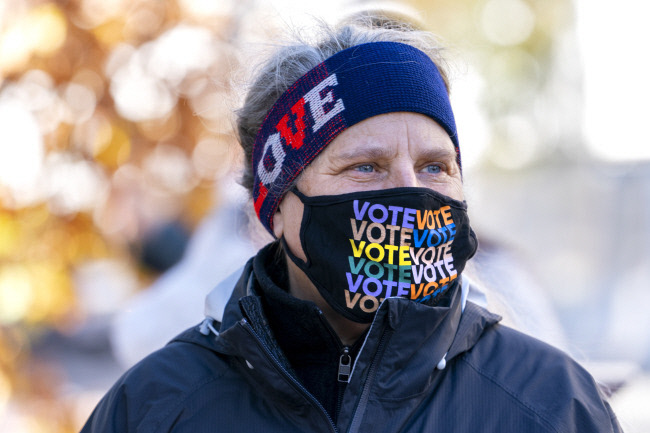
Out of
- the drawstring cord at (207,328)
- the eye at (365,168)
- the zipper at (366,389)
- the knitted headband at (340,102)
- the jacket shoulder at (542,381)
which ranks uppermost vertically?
the knitted headband at (340,102)

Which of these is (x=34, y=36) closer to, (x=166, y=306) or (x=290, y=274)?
(x=166, y=306)

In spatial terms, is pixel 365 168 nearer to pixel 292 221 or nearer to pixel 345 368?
pixel 292 221

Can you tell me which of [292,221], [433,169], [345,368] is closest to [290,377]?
[345,368]

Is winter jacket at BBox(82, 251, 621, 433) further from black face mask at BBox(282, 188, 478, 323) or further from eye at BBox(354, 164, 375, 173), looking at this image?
eye at BBox(354, 164, 375, 173)

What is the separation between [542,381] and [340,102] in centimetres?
98

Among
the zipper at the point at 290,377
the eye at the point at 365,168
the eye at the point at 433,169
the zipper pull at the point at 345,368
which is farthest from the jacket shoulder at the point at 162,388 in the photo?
the eye at the point at 433,169

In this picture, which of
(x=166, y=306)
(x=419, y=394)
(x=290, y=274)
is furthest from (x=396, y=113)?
(x=166, y=306)

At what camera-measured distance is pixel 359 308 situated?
5.98 ft

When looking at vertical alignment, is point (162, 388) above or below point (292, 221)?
below

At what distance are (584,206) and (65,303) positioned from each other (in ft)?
21.1

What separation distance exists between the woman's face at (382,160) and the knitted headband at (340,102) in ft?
0.09

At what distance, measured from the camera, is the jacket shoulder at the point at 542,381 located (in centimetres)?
167

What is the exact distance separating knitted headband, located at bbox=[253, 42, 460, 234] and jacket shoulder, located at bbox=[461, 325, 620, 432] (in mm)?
651

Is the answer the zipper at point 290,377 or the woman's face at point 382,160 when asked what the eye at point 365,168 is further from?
the zipper at point 290,377
